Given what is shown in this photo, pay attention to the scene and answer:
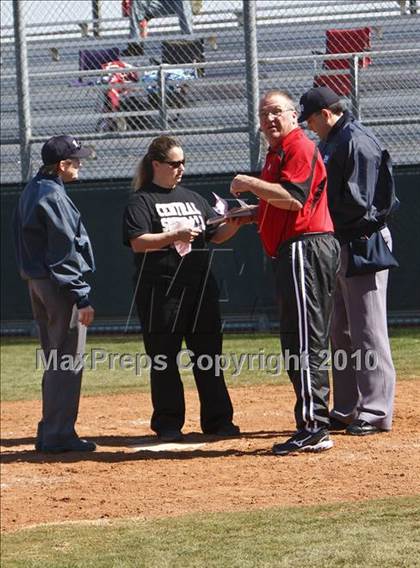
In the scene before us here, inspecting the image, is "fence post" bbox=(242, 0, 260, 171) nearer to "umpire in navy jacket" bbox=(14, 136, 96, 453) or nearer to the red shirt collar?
"umpire in navy jacket" bbox=(14, 136, 96, 453)

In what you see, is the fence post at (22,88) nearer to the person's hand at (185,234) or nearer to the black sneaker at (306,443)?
the person's hand at (185,234)

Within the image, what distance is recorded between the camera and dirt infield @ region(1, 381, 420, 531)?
6.39 metres

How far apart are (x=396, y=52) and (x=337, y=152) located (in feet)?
21.3

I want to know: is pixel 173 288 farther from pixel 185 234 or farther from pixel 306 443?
pixel 306 443

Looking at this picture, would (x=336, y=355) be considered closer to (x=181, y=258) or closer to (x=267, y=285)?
(x=181, y=258)

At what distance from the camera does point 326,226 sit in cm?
701

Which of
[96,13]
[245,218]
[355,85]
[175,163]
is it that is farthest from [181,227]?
[96,13]

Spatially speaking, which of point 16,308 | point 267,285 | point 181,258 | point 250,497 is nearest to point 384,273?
point 181,258

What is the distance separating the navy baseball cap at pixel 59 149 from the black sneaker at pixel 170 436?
6.52 ft

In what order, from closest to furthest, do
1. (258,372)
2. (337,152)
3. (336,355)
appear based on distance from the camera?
(337,152), (336,355), (258,372)

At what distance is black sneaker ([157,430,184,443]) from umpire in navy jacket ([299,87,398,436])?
1187 millimetres

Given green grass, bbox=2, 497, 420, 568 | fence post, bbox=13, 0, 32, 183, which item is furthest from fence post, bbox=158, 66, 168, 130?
green grass, bbox=2, 497, 420, 568

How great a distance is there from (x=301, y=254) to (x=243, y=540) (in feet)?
6.50

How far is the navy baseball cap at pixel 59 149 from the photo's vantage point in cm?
773
